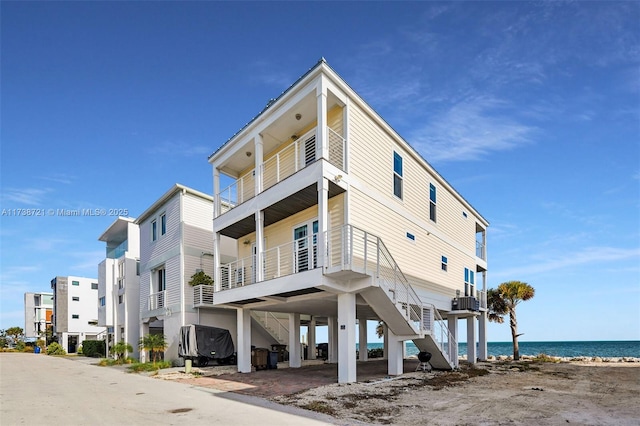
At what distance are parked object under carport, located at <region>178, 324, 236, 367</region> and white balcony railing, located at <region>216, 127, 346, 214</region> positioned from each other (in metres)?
6.67

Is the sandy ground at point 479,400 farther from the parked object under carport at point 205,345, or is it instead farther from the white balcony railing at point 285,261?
the parked object under carport at point 205,345

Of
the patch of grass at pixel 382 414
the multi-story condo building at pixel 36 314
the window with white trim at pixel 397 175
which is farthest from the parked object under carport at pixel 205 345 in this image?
the multi-story condo building at pixel 36 314

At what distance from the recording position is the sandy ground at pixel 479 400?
9492 mm

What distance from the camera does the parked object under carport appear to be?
2217 centimetres

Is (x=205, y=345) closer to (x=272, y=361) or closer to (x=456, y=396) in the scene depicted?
(x=272, y=361)

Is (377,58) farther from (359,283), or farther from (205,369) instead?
(205,369)

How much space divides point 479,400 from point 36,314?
87.4m

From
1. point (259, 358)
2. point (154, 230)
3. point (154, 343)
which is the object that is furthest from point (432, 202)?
point (154, 230)

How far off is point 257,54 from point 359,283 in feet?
27.8

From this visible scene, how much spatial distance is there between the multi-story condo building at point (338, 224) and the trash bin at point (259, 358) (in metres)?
0.79

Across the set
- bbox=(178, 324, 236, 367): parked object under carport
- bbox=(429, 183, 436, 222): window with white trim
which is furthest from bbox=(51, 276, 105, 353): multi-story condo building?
bbox=(429, 183, 436, 222): window with white trim

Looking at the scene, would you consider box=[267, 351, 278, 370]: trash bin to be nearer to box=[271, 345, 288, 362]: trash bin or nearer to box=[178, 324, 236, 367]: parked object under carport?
box=[271, 345, 288, 362]: trash bin

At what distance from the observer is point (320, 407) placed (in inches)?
419

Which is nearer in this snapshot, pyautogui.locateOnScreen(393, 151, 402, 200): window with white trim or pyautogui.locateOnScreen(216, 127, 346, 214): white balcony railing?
pyautogui.locateOnScreen(216, 127, 346, 214): white balcony railing
